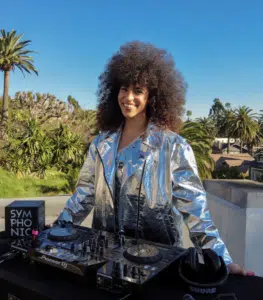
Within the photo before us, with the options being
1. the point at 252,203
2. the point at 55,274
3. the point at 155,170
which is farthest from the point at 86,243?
the point at 252,203

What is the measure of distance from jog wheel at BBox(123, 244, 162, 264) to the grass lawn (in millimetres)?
9028

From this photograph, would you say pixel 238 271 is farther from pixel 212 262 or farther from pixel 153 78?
pixel 153 78

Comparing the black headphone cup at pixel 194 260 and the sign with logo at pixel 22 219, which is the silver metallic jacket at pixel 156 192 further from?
the black headphone cup at pixel 194 260

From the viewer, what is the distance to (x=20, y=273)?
961 millimetres

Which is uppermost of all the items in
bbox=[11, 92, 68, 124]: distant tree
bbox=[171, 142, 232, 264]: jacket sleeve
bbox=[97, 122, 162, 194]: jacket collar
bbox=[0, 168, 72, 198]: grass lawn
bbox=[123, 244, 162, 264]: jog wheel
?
bbox=[11, 92, 68, 124]: distant tree

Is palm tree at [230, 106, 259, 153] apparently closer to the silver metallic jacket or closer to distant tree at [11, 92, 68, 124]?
distant tree at [11, 92, 68, 124]

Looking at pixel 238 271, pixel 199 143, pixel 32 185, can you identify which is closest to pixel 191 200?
pixel 238 271

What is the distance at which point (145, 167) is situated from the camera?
4.42 ft

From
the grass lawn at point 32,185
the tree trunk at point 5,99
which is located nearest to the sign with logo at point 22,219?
the grass lawn at point 32,185

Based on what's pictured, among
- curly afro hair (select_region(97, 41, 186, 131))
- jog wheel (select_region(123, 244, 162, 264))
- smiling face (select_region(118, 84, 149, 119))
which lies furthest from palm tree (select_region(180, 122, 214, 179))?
jog wheel (select_region(123, 244, 162, 264))

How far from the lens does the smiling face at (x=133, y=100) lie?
146 centimetres

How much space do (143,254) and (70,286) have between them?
0.74ft

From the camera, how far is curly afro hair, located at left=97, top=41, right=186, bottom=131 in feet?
5.00

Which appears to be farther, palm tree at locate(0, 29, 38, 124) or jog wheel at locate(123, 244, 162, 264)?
palm tree at locate(0, 29, 38, 124)
